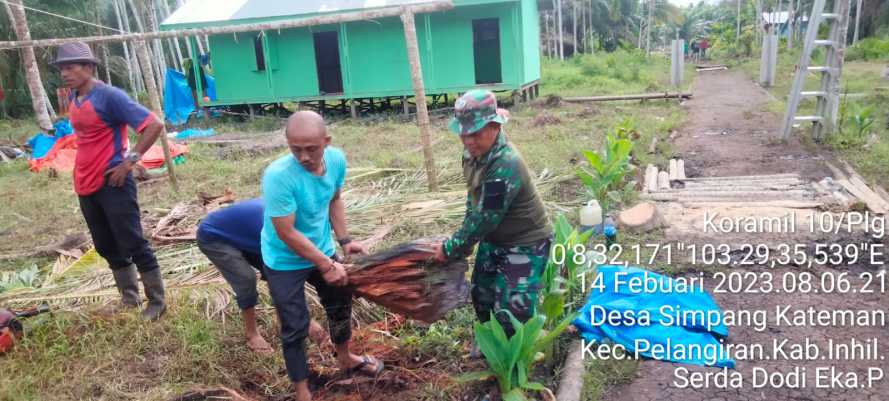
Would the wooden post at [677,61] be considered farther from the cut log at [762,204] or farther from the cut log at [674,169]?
the cut log at [762,204]

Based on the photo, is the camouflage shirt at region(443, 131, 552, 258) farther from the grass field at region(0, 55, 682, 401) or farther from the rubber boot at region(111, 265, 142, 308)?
the rubber boot at region(111, 265, 142, 308)

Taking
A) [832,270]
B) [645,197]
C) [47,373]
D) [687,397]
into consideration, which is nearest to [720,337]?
[687,397]

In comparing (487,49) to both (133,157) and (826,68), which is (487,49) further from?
(133,157)

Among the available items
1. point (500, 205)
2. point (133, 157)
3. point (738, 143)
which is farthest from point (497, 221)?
point (738, 143)

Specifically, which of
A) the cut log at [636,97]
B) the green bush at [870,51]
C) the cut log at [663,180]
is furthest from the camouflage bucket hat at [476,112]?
the green bush at [870,51]

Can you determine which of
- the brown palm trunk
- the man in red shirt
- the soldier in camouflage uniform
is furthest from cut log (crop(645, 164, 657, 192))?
the brown palm trunk

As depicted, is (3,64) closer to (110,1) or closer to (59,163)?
(110,1)

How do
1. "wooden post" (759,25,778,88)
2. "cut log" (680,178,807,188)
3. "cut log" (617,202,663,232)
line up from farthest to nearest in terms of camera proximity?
1. "wooden post" (759,25,778,88)
2. "cut log" (680,178,807,188)
3. "cut log" (617,202,663,232)

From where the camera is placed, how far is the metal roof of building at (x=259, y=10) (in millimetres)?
14633

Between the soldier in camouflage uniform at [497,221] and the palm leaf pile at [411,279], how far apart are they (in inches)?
5.1

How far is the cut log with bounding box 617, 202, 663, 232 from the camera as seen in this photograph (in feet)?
16.3

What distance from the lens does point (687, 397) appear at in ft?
9.20

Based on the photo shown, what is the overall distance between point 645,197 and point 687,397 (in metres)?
3.47

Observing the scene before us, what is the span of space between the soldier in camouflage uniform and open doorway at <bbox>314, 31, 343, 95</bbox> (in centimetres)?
1365
